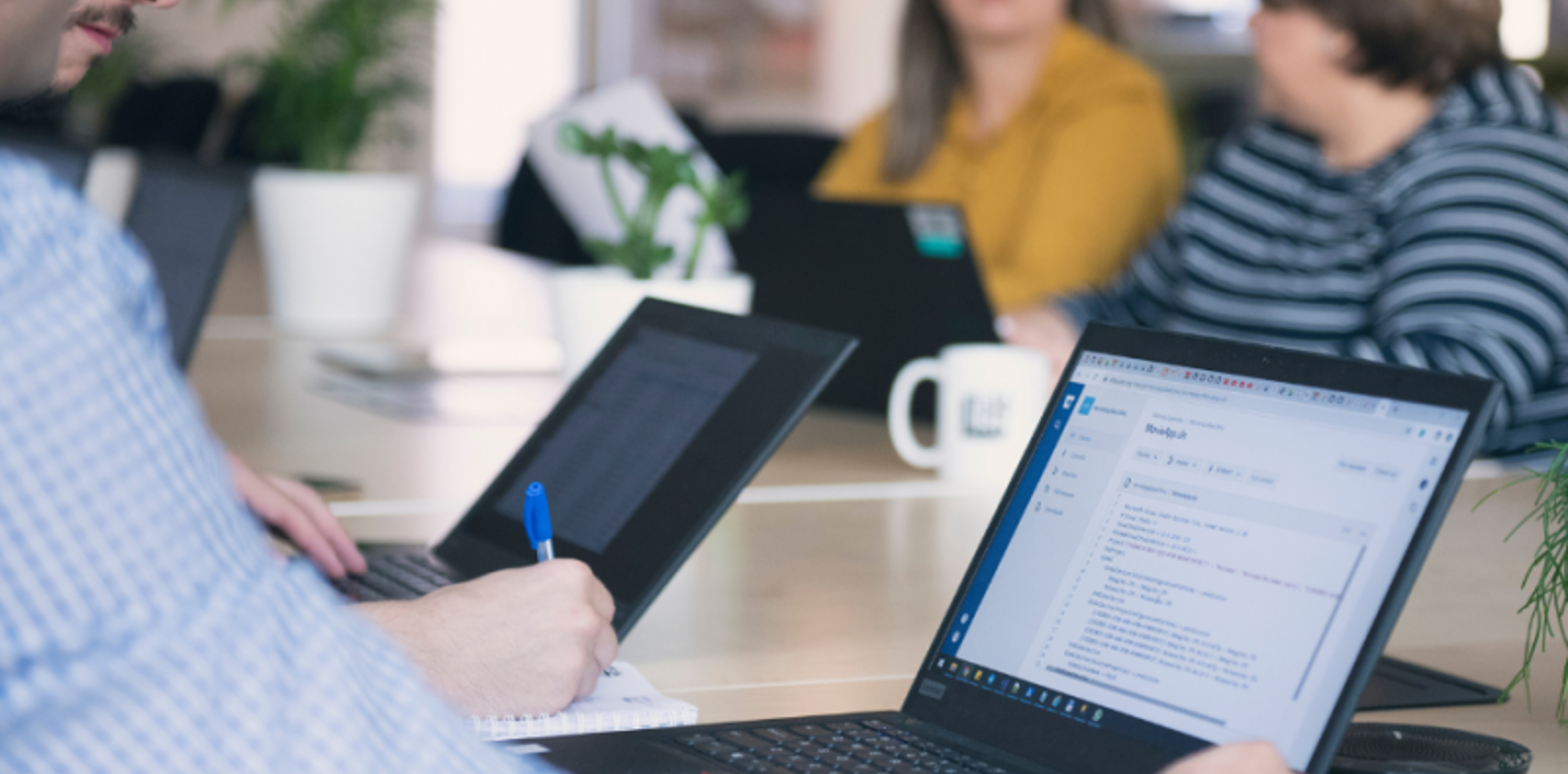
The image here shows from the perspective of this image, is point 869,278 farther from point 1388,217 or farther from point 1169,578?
point 1169,578

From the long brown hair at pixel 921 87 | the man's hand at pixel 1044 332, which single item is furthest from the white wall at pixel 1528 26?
the man's hand at pixel 1044 332

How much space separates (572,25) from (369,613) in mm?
7205

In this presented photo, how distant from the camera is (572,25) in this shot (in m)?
7.73

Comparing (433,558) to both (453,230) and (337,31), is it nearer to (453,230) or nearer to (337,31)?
(337,31)

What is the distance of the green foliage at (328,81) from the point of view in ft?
7.89

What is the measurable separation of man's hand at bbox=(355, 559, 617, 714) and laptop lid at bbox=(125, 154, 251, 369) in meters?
1.00

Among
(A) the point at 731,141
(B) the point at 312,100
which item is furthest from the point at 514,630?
(A) the point at 731,141

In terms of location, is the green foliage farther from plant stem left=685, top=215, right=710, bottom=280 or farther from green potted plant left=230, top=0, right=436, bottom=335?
plant stem left=685, top=215, right=710, bottom=280

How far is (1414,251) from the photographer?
1.86 meters

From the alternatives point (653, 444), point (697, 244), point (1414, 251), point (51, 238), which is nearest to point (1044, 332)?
point (1414, 251)

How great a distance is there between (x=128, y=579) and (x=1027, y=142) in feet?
7.32

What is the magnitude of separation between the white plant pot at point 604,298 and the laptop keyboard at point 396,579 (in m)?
0.45

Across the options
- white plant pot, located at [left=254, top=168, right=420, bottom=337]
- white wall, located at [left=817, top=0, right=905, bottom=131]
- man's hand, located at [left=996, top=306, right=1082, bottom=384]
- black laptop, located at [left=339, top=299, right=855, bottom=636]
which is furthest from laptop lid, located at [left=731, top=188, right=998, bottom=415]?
white wall, located at [left=817, top=0, right=905, bottom=131]

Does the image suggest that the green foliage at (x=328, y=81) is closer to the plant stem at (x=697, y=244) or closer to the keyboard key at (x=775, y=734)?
the plant stem at (x=697, y=244)
